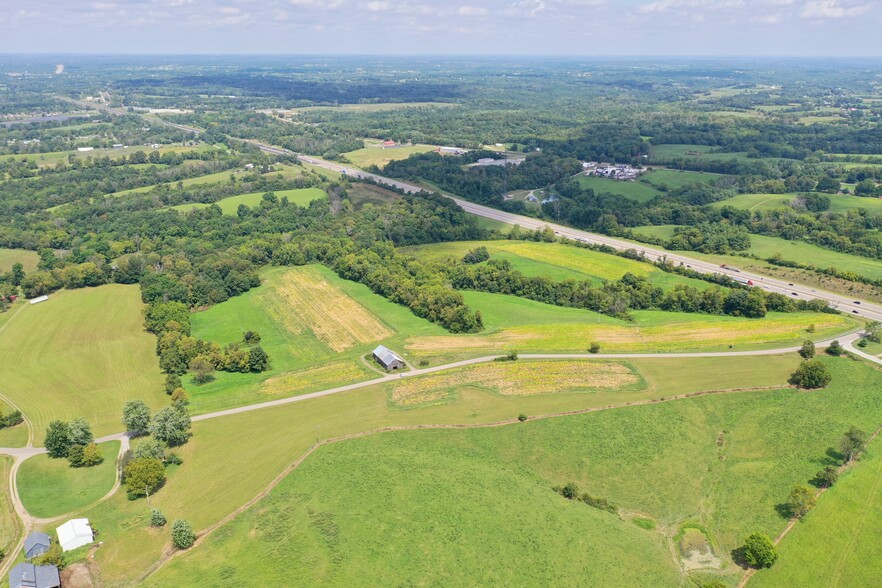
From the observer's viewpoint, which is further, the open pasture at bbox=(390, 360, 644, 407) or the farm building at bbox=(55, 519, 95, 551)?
the open pasture at bbox=(390, 360, 644, 407)

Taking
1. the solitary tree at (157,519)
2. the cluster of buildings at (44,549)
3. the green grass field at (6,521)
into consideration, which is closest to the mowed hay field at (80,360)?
the green grass field at (6,521)

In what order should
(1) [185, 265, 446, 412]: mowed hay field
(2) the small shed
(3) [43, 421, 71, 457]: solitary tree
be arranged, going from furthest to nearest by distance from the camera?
(1) [185, 265, 446, 412]: mowed hay field < (3) [43, 421, 71, 457]: solitary tree < (2) the small shed

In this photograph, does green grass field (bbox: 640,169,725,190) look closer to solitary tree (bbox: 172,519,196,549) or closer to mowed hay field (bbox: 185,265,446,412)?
mowed hay field (bbox: 185,265,446,412)

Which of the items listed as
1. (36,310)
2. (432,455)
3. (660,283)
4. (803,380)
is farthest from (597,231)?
(36,310)

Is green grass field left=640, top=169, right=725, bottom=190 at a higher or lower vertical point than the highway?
higher

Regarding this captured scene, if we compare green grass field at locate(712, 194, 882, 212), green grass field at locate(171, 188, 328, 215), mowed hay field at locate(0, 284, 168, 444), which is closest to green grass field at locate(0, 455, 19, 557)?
mowed hay field at locate(0, 284, 168, 444)

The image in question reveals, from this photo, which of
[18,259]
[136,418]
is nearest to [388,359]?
[136,418]

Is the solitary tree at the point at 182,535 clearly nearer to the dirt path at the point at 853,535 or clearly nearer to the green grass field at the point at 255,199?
the dirt path at the point at 853,535

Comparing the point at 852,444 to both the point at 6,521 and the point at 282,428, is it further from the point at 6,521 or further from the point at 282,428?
the point at 6,521
